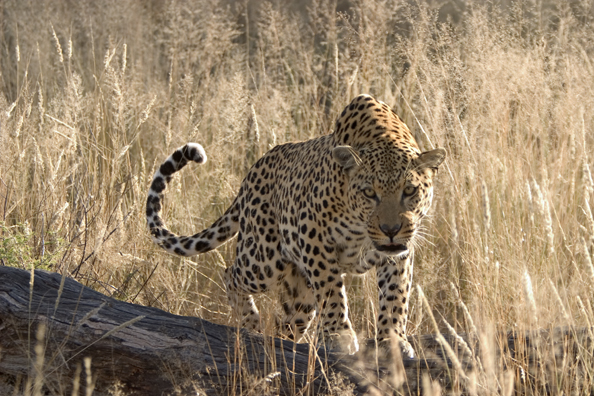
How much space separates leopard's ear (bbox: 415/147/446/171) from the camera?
396 centimetres

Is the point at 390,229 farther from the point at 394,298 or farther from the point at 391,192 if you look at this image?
the point at 394,298

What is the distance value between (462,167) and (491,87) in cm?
62

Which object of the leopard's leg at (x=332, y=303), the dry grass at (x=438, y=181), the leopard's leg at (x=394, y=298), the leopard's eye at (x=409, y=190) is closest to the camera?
the leopard's eye at (x=409, y=190)

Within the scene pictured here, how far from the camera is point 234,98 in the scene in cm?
600

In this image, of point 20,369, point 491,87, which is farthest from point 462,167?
point 20,369

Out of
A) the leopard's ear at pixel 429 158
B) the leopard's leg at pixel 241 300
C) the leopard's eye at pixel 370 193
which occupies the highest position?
the leopard's ear at pixel 429 158

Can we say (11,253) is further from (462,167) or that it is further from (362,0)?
(362,0)

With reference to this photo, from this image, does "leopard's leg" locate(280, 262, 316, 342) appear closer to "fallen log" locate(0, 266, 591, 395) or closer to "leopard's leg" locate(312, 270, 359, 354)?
"leopard's leg" locate(312, 270, 359, 354)

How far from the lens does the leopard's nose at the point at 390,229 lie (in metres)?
3.79

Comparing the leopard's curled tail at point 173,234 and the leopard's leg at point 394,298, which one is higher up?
the leopard's curled tail at point 173,234

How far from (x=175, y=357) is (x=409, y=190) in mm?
1482

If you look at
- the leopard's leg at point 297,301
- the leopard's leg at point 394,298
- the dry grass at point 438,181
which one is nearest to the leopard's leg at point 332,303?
the leopard's leg at point 394,298

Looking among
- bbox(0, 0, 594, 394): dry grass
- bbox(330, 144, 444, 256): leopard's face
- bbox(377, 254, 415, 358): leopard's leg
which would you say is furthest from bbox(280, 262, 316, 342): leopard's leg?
bbox(330, 144, 444, 256): leopard's face

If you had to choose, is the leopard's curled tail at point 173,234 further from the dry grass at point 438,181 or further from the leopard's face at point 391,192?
the leopard's face at point 391,192
